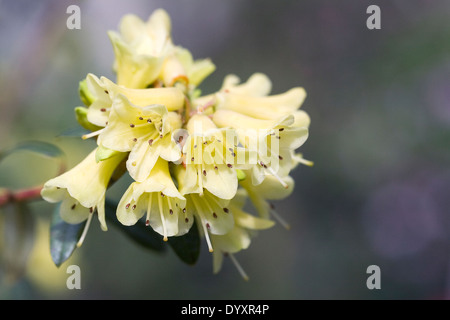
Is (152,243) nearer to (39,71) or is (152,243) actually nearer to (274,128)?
(274,128)

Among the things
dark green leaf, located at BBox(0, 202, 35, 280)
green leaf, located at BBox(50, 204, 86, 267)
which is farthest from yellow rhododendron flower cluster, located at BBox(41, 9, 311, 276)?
dark green leaf, located at BBox(0, 202, 35, 280)

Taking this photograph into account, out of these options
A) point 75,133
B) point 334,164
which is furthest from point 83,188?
point 334,164

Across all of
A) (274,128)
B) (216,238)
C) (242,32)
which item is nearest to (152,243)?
(216,238)

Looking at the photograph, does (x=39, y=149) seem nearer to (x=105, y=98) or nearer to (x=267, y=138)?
(x=105, y=98)

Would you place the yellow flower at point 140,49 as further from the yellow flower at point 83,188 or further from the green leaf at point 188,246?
the green leaf at point 188,246

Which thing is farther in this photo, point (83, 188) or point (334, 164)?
point (334, 164)

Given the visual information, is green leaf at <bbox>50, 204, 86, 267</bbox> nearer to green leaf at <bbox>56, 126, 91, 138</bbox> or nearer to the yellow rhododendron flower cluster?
the yellow rhododendron flower cluster
